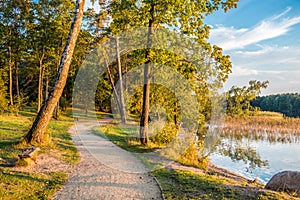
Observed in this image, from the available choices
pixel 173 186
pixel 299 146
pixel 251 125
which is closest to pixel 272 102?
pixel 251 125

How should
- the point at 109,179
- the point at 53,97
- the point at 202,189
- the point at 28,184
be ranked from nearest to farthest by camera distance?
the point at 28,184 < the point at 202,189 < the point at 109,179 < the point at 53,97

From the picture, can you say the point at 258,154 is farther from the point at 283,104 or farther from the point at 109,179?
the point at 283,104

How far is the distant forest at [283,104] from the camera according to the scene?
52750mm

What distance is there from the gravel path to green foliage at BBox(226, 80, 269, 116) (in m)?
6.01

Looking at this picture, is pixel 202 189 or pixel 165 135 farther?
pixel 165 135

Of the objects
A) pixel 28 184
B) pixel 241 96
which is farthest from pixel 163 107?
pixel 28 184

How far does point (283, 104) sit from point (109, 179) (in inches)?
2260

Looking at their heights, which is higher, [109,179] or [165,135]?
[165,135]

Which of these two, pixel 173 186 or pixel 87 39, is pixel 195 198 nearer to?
pixel 173 186

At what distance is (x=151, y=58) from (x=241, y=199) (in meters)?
6.77

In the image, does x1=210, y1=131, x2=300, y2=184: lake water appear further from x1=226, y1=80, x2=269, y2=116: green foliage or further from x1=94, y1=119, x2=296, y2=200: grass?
x1=94, y1=119, x2=296, y2=200: grass

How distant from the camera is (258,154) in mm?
15523

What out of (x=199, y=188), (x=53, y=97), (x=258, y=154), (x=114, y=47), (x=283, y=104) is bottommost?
(x=258, y=154)

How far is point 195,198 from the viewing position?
219 inches
